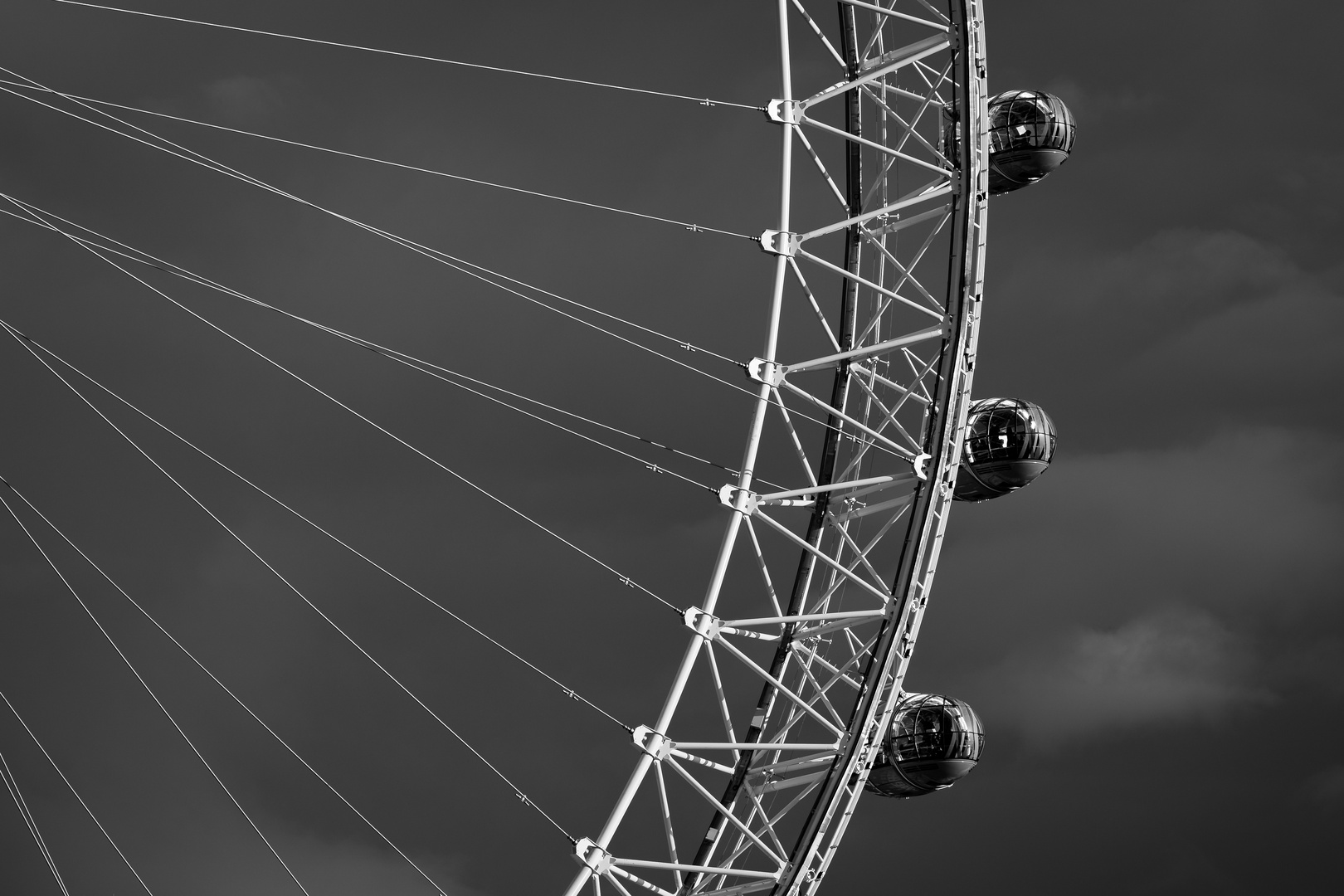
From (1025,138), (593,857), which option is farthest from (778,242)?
(593,857)

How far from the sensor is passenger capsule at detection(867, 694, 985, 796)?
22.6 meters

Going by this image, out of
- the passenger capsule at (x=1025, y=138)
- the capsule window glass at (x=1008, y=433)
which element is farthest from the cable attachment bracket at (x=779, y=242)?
the passenger capsule at (x=1025, y=138)

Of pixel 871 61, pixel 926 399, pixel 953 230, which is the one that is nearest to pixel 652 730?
pixel 926 399

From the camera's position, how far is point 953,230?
22266 millimetres

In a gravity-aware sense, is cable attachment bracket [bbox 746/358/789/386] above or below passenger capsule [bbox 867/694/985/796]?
above

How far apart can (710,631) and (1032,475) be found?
5.81 m

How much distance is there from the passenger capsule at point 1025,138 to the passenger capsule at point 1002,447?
3191 millimetres

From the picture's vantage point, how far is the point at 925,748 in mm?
22516

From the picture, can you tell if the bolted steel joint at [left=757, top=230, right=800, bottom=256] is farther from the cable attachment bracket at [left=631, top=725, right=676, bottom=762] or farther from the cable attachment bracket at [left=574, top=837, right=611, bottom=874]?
the cable attachment bracket at [left=574, top=837, right=611, bottom=874]

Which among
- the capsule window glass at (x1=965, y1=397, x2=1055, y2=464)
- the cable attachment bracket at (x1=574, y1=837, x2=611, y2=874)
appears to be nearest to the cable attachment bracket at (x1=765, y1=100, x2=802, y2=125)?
the capsule window glass at (x1=965, y1=397, x2=1055, y2=464)

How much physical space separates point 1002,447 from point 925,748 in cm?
419

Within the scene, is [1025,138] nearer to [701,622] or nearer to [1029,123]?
[1029,123]

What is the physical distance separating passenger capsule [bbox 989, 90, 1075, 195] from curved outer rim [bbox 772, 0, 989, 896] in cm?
136

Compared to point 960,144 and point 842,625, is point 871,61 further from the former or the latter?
point 842,625
